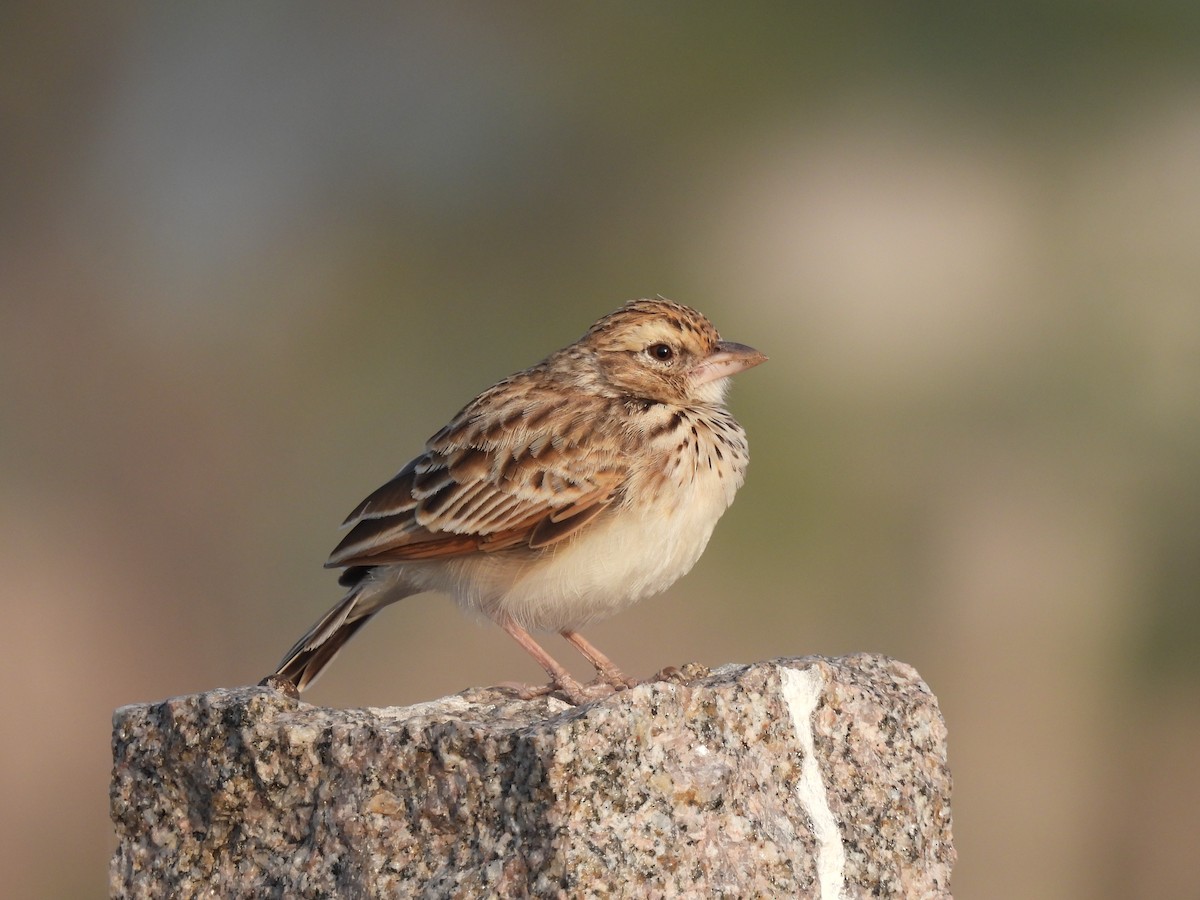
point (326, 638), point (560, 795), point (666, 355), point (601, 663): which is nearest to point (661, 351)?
point (666, 355)

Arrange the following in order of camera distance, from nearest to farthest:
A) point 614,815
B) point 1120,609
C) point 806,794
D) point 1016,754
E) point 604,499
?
point 614,815 → point 806,794 → point 604,499 → point 1016,754 → point 1120,609

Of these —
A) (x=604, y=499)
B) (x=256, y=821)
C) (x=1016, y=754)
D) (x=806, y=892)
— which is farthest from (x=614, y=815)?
(x=1016, y=754)

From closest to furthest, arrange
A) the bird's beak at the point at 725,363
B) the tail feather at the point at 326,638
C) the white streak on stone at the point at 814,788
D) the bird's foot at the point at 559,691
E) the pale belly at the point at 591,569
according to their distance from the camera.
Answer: the white streak on stone at the point at 814,788 → the bird's foot at the point at 559,691 → the tail feather at the point at 326,638 → the pale belly at the point at 591,569 → the bird's beak at the point at 725,363

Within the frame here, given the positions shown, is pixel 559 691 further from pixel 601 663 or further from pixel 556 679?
pixel 601 663

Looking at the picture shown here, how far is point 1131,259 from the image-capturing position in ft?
63.2

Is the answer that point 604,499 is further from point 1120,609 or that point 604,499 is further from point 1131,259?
point 1131,259

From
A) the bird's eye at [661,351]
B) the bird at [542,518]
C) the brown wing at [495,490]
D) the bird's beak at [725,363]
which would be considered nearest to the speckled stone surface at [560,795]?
the bird at [542,518]

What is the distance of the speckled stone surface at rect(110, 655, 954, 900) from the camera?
426 centimetres

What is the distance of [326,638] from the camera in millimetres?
6312

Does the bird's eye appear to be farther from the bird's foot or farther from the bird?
the bird's foot

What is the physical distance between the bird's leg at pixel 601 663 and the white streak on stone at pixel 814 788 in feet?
3.21

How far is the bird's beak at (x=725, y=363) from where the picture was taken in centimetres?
706

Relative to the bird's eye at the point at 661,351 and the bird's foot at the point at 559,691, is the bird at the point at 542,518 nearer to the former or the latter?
the bird's foot at the point at 559,691

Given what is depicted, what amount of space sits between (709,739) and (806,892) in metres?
0.49
